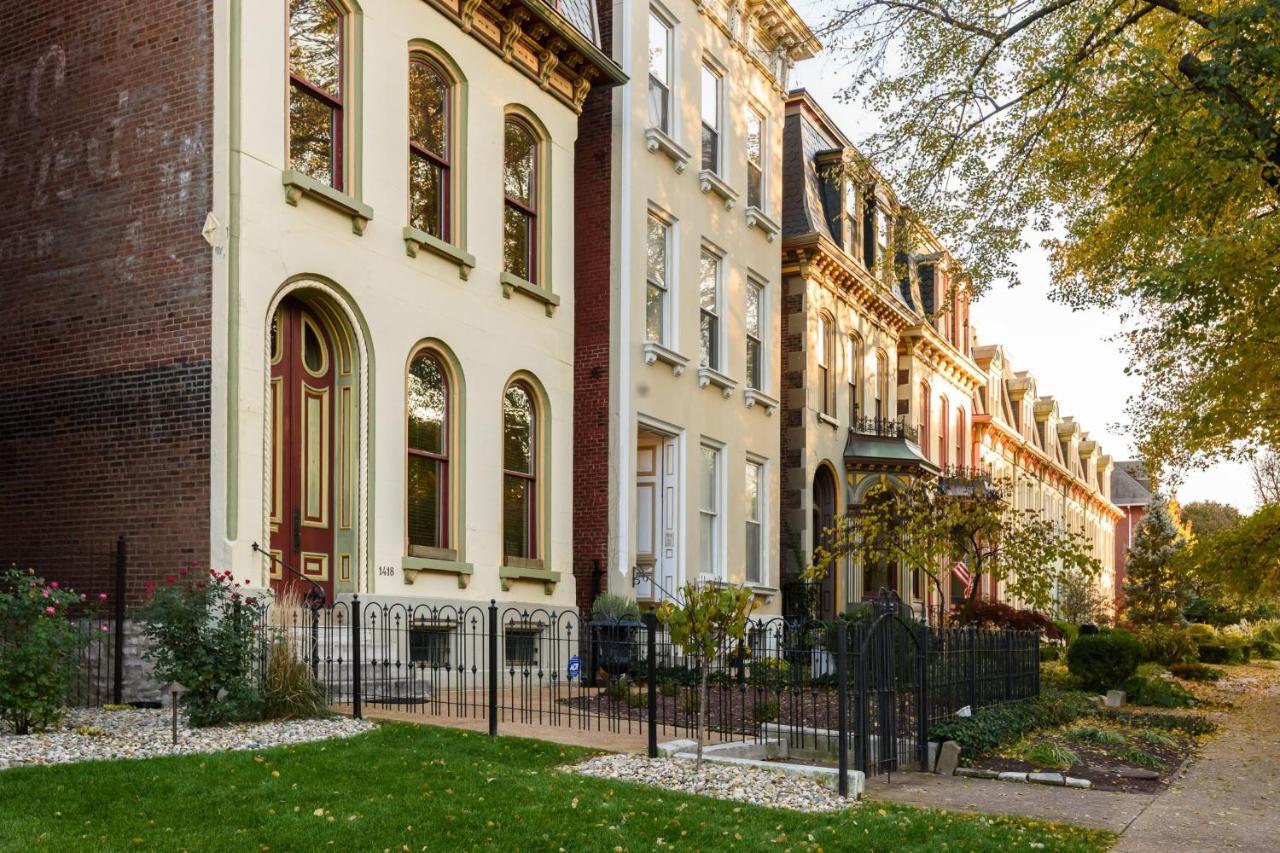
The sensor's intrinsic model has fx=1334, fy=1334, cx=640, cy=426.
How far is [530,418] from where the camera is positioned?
59.0 ft

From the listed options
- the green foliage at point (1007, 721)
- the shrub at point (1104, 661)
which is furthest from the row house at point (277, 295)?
the shrub at point (1104, 661)

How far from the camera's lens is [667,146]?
20.8m

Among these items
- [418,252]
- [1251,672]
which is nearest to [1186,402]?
[418,252]

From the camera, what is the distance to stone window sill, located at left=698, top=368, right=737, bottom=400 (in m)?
21.9

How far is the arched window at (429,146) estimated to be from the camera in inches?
623

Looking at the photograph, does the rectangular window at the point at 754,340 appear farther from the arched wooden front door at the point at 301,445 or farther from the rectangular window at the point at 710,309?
the arched wooden front door at the point at 301,445

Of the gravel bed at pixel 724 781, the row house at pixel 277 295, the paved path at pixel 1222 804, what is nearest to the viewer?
the paved path at pixel 1222 804

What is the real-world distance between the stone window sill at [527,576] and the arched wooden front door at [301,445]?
2.94 m

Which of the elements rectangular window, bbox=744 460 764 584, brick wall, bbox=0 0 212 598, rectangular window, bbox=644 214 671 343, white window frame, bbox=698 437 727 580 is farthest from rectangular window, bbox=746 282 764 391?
brick wall, bbox=0 0 212 598

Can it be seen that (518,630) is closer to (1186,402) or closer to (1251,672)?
(1186,402)

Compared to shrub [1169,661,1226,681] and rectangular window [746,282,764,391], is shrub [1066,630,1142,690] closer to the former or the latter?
shrub [1169,661,1226,681]

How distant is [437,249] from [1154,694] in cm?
1234

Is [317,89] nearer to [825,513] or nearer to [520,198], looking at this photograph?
[520,198]

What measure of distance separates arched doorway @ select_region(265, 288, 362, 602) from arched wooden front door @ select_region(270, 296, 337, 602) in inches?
0.4
